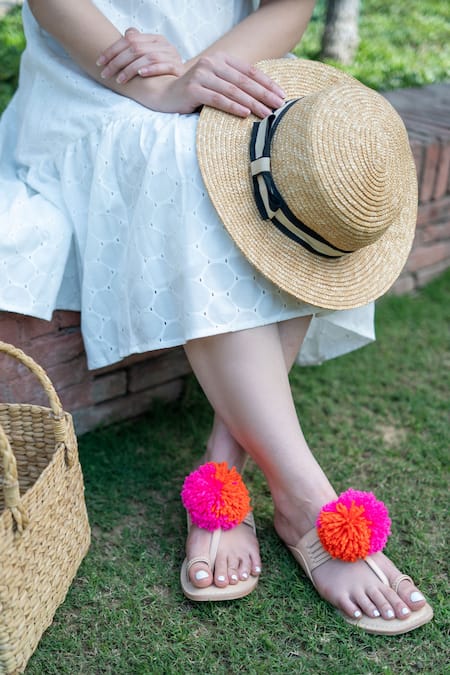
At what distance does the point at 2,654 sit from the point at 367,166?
1.05m

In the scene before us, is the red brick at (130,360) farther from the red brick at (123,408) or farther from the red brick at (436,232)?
the red brick at (436,232)

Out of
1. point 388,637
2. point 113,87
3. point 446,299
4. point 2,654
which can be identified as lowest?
point 446,299

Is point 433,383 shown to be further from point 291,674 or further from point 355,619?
point 291,674

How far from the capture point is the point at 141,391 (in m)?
2.06

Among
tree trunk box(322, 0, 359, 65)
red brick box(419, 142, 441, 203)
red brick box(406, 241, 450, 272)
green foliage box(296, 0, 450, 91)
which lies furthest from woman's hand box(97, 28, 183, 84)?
tree trunk box(322, 0, 359, 65)

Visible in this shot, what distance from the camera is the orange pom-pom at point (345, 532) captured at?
1438mm

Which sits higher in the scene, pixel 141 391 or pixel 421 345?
pixel 141 391

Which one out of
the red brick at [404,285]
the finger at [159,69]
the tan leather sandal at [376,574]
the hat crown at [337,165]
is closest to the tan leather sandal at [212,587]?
the tan leather sandal at [376,574]

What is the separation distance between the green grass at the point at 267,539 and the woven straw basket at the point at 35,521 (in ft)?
0.36

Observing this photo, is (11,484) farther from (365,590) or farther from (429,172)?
(429,172)

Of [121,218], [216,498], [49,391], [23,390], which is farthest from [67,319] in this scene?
[216,498]

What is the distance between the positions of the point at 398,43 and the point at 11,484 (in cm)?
358

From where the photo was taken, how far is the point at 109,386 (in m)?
1.97

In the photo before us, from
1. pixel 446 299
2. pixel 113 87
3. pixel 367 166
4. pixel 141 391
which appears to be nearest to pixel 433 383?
pixel 446 299
